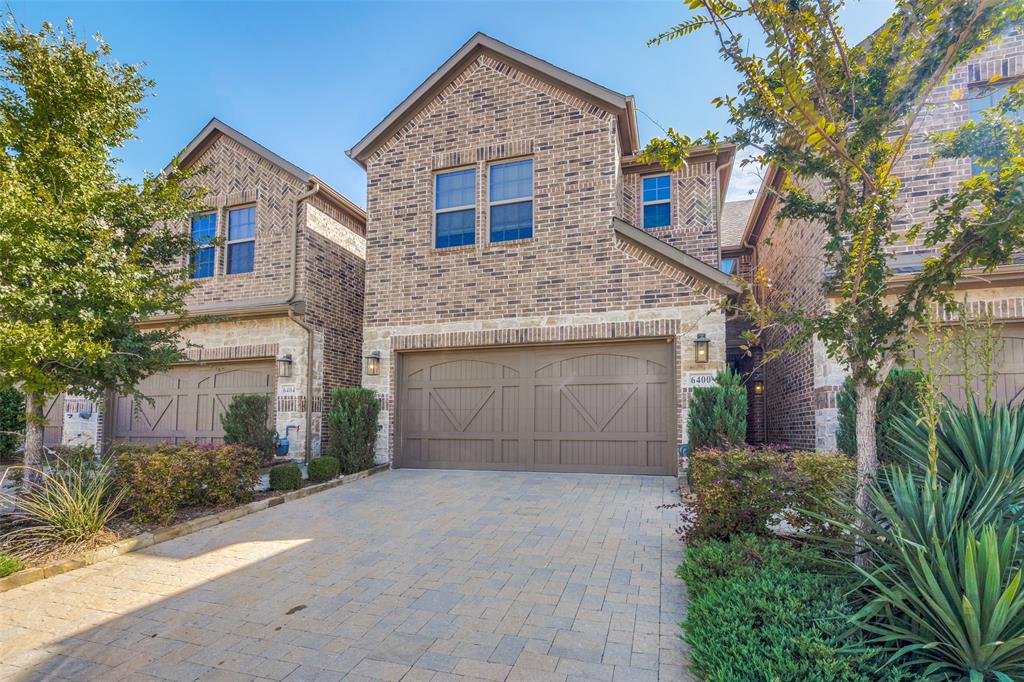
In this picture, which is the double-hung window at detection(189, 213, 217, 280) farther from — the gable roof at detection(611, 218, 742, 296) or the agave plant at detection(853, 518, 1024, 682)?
the agave plant at detection(853, 518, 1024, 682)

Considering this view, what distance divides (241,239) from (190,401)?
12.6 ft

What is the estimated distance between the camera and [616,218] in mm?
9344

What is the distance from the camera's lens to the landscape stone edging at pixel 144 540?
429 centimetres

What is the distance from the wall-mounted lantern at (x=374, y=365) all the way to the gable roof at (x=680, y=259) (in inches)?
207

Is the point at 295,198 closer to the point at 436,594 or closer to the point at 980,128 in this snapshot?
the point at 436,594

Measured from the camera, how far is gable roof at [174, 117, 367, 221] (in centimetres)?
1100

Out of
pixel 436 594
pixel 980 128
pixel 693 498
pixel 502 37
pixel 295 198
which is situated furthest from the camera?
pixel 295 198

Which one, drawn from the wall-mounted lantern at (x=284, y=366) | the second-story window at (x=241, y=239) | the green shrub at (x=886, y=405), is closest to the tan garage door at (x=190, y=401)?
the wall-mounted lantern at (x=284, y=366)

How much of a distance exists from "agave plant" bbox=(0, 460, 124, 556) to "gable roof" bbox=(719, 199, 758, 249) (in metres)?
13.7

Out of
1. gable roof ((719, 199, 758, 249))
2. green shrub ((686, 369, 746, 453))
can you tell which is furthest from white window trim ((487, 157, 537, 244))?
gable roof ((719, 199, 758, 249))

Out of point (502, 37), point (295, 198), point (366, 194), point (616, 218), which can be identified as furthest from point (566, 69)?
point (295, 198)

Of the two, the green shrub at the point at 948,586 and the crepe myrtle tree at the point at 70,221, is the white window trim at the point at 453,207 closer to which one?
the crepe myrtle tree at the point at 70,221

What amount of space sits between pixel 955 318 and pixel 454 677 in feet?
28.2

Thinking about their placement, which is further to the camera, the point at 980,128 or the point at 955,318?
the point at 955,318
